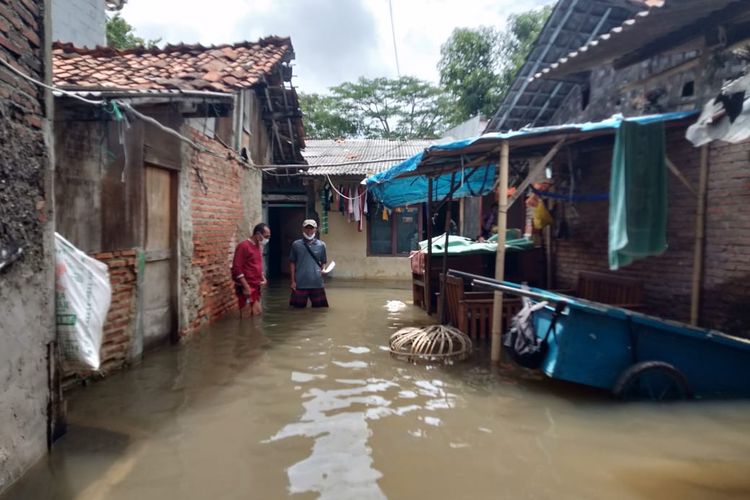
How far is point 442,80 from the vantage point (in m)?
21.7

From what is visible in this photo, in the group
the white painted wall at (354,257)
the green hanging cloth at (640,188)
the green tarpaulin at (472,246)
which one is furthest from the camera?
the white painted wall at (354,257)

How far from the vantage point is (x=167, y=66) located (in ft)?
21.7

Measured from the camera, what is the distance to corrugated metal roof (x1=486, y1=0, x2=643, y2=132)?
7.60 meters

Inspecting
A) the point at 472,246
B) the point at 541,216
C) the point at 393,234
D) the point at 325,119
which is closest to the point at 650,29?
the point at 541,216

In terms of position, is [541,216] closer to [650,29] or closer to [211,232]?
[650,29]

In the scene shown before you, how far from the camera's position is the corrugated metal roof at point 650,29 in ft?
16.6

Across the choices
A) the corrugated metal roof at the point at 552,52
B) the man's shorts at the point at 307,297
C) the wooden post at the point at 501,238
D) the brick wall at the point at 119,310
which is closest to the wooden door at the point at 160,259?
the brick wall at the point at 119,310

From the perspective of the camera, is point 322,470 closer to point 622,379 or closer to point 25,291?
point 25,291

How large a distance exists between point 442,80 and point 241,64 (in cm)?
1554

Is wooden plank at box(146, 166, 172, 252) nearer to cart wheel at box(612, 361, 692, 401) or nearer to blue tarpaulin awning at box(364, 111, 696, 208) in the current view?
blue tarpaulin awning at box(364, 111, 696, 208)

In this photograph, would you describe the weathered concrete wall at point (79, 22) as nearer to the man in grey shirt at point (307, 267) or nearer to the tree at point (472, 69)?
the man in grey shirt at point (307, 267)

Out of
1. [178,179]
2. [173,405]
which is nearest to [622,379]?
[173,405]

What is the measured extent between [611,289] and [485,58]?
53.2 feet

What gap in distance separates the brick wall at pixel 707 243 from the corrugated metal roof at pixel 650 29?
1.20 m
